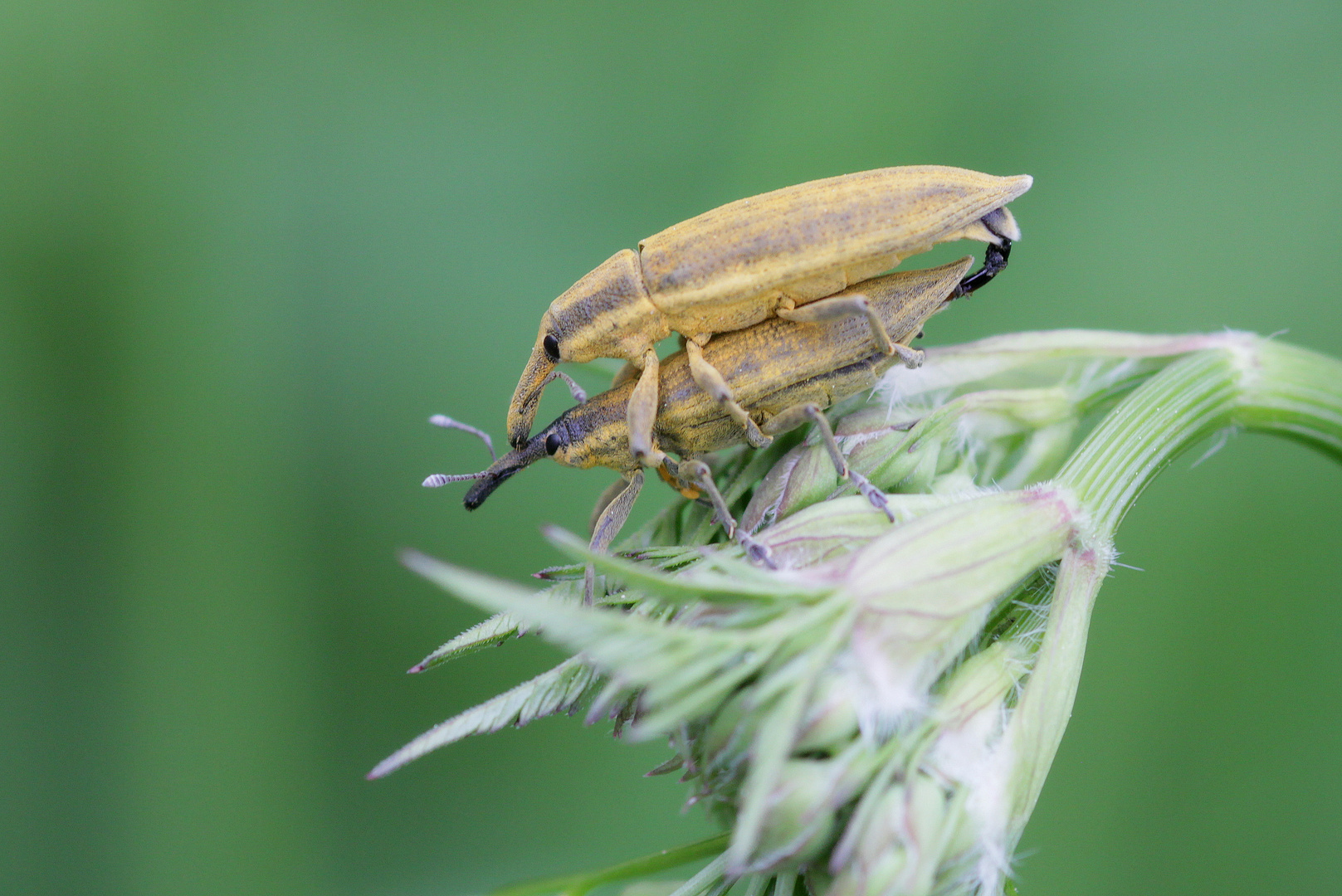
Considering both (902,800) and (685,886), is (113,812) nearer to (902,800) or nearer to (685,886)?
(685,886)

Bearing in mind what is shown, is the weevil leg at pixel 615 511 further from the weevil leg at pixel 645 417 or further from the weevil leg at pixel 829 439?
the weevil leg at pixel 829 439

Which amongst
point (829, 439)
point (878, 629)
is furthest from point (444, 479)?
point (878, 629)

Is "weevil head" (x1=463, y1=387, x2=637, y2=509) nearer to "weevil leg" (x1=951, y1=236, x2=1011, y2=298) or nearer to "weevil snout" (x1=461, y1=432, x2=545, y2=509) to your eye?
"weevil snout" (x1=461, y1=432, x2=545, y2=509)

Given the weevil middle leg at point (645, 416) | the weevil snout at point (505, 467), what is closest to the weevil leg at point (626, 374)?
the weevil middle leg at point (645, 416)

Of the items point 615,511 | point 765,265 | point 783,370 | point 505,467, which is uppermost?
point 765,265

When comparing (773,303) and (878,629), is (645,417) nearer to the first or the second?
(773,303)

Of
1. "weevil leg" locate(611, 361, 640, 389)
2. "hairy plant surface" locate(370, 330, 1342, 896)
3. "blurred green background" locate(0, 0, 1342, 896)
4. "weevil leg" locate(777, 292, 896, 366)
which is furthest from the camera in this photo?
"blurred green background" locate(0, 0, 1342, 896)

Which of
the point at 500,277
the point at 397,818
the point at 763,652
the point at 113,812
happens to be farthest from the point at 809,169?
the point at 113,812

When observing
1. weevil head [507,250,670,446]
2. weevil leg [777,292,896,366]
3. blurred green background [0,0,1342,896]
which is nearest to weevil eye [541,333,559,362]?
weevil head [507,250,670,446]
